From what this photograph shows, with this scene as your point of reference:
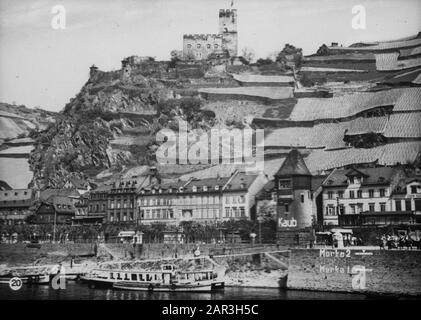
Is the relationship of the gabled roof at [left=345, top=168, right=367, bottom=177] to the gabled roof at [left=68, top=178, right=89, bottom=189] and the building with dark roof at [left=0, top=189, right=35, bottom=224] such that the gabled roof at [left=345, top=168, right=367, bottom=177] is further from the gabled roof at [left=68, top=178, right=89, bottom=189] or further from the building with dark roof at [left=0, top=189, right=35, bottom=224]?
the building with dark roof at [left=0, top=189, right=35, bottom=224]

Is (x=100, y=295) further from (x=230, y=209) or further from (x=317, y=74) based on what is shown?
(x=317, y=74)

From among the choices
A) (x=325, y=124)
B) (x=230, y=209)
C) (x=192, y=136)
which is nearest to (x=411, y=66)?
(x=325, y=124)

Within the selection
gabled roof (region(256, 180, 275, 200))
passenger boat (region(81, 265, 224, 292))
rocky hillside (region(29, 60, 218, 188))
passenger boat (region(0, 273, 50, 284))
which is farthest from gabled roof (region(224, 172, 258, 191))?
passenger boat (region(0, 273, 50, 284))

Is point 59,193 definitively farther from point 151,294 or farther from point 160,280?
point 151,294

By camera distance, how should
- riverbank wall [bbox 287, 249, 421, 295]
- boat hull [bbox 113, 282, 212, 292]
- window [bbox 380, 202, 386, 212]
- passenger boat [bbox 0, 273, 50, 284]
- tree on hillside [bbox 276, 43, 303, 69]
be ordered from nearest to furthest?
riverbank wall [bbox 287, 249, 421, 295], boat hull [bbox 113, 282, 212, 292], passenger boat [bbox 0, 273, 50, 284], window [bbox 380, 202, 386, 212], tree on hillside [bbox 276, 43, 303, 69]

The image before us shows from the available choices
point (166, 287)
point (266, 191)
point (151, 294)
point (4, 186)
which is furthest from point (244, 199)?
point (4, 186)

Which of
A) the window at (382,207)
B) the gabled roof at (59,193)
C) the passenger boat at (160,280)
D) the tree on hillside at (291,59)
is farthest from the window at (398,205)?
the tree on hillside at (291,59)
